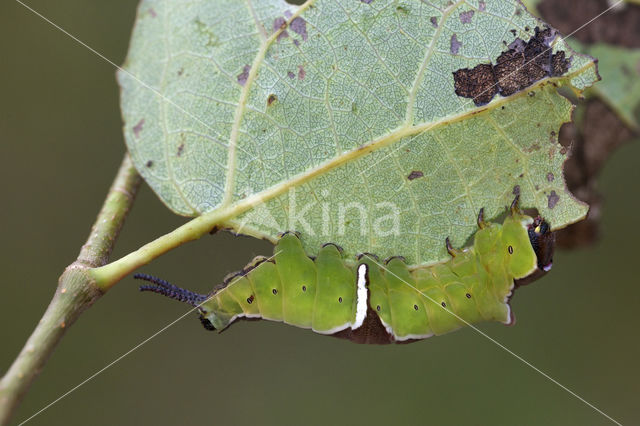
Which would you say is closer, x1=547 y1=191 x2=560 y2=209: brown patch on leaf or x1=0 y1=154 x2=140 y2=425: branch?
x1=0 y1=154 x2=140 y2=425: branch

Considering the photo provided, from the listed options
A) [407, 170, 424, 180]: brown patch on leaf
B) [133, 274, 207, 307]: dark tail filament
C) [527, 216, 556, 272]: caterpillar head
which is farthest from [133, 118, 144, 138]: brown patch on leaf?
[527, 216, 556, 272]: caterpillar head

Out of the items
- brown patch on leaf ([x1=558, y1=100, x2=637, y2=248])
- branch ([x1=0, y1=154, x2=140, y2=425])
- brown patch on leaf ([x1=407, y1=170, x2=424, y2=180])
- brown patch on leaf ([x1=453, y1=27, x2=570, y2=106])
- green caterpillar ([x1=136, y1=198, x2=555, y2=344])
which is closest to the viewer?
branch ([x1=0, y1=154, x2=140, y2=425])

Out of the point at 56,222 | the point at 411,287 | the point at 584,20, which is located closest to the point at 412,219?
the point at 411,287

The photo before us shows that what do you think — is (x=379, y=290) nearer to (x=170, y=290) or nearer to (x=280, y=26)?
(x=170, y=290)

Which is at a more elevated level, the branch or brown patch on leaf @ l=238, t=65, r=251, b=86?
brown patch on leaf @ l=238, t=65, r=251, b=86

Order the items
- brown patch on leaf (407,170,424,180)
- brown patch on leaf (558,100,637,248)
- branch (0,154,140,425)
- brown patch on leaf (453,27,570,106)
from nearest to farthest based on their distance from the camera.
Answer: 1. branch (0,154,140,425)
2. brown patch on leaf (453,27,570,106)
3. brown patch on leaf (407,170,424,180)
4. brown patch on leaf (558,100,637,248)

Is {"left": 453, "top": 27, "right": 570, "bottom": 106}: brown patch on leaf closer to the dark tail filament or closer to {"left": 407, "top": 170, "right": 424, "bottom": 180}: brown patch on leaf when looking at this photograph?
{"left": 407, "top": 170, "right": 424, "bottom": 180}: brown patch on leaf

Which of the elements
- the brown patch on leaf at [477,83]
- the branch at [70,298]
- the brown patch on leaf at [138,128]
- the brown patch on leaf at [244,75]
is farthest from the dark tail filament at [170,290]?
the brown patch on leaf at [477,83]
